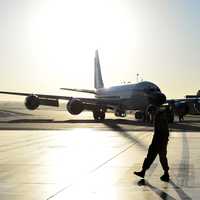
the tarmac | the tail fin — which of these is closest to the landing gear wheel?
the tail fin

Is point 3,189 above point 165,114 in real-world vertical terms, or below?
below

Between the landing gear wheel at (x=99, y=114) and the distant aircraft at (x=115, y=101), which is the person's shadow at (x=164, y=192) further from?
the landing gear wheel at (x=99, y=114)

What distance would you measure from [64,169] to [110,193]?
349cm

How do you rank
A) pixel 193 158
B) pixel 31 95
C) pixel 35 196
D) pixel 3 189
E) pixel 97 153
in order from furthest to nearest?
pixel 31 95 < pixel 97 153 < pixel 193 158 < pixel 3 189 < pixel 35 196

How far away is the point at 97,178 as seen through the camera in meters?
11.3

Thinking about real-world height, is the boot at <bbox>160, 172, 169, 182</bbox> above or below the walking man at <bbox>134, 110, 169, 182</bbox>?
below

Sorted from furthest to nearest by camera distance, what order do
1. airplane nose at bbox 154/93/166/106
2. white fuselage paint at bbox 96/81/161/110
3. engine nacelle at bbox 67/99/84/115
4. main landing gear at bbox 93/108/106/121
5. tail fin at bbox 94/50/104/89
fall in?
tail fin at bbox 94/50/104/89 < main landing gear at bbox 93/108/106/121 < engine nacelle at bbox 67/99/84/115 < white fuselage paint at bbox 96/81/161/110 < airplane nose at bbox 154/93/166/106

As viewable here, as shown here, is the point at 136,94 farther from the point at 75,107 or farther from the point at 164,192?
the point at 164,192

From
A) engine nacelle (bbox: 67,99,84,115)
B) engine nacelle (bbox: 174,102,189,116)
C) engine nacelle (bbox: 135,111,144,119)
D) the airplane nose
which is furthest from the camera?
engine nacelle (bbox: 174,102,189,116)

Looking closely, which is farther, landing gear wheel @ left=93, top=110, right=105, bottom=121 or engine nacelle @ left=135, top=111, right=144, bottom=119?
landing gear wheel @ left=93, top=110, right=105, bottom=121

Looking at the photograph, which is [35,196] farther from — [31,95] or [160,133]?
[31,95]

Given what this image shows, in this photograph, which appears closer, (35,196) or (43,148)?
(35,196)

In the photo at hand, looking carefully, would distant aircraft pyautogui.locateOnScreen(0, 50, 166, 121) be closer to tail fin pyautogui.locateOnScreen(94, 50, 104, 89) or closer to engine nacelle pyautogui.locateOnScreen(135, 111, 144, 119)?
engine nacelle pyautogui.locateOnScreen(135, 111, 144, 119)

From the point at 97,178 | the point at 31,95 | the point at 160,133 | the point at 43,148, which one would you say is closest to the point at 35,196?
the point at 97,178
